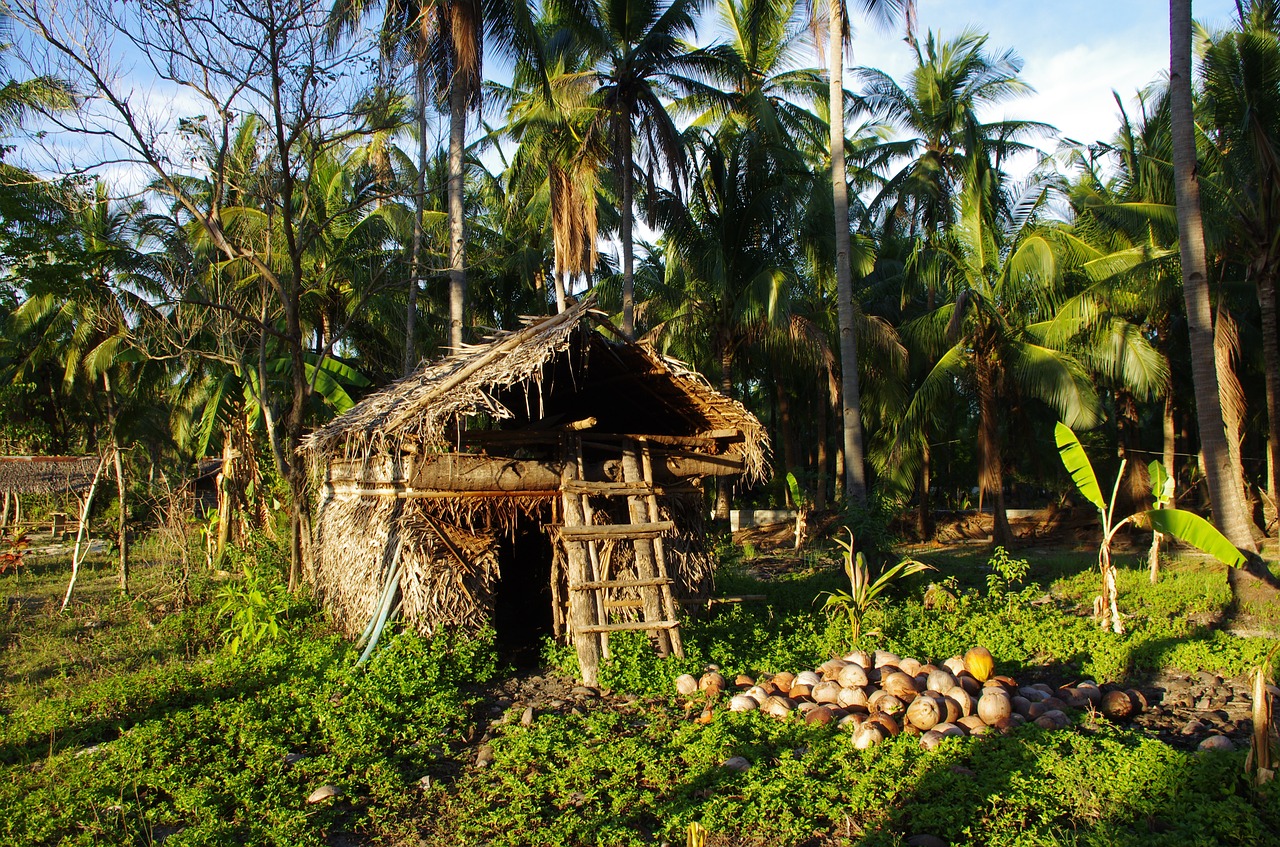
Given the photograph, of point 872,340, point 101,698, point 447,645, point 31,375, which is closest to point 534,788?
point 447,645

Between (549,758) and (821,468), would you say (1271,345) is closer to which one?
(821,468)

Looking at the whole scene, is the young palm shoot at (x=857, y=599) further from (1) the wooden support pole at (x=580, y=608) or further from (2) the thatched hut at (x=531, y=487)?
(1) the wooden support pole at (x=580, y=608)

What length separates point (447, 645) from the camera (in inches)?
286

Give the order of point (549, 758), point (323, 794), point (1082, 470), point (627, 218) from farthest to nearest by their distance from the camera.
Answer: point (627, 218)
point (1082, 470)
point (549, 758)
point (323, 794)

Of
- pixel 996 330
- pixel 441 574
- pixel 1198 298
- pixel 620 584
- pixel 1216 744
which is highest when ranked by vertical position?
pixel 996 330

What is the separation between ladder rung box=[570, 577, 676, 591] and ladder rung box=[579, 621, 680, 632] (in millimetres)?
321

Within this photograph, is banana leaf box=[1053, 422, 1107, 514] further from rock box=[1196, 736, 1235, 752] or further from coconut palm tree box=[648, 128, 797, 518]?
coconut palm tree box=[648, 128, 797, 518]

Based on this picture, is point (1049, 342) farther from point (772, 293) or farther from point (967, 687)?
point (967, 687)

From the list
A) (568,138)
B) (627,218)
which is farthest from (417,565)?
(568,138)

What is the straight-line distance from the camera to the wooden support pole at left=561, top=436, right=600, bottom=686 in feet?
23.1

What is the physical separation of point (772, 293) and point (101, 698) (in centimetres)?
1165

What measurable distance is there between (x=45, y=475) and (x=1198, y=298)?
1832 cm

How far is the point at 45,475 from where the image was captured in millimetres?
15203

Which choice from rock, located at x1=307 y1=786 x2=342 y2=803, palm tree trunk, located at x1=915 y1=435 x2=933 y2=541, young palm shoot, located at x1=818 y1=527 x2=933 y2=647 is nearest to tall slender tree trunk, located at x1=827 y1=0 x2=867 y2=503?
young palm shoot, located at x1=818 y1=527 x2=933 y2=647
